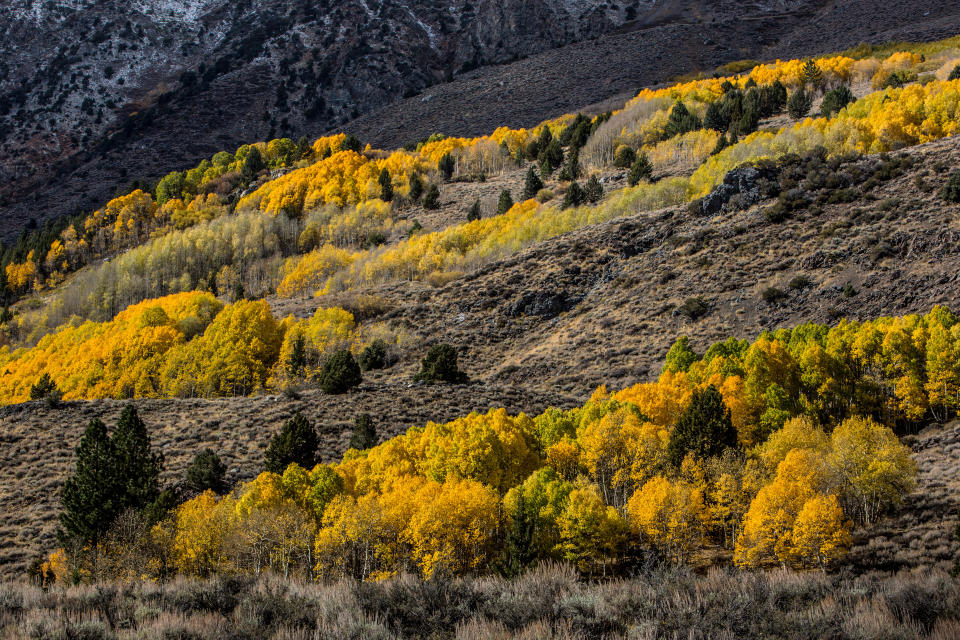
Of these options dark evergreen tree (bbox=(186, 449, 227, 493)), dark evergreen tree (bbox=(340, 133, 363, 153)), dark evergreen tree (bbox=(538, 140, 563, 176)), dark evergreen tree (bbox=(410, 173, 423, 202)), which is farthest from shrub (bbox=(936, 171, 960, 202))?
dark evergreen tree (bbox=(340, 133, 363, 153))

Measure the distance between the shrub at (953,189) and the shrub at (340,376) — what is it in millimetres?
62591

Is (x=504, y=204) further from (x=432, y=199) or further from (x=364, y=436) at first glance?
(x=364, y=436)

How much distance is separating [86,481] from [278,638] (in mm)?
32646

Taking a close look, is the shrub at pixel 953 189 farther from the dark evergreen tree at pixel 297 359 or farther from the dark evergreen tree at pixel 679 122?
the dark evergreen tree at pixel 297 359

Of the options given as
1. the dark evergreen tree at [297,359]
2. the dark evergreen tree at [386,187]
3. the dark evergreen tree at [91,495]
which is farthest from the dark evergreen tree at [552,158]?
the dark evergreen tree at [91,495]

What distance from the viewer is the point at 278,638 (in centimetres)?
898

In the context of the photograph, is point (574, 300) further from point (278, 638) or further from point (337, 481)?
point (278, 638)

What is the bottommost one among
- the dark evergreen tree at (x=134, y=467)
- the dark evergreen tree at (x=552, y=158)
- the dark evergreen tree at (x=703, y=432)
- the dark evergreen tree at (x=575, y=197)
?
the dark evergreen tree at (x=703, y=432)

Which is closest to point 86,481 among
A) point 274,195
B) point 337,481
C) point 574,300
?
point 337,481

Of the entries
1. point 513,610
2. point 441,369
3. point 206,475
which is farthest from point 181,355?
point 513,610

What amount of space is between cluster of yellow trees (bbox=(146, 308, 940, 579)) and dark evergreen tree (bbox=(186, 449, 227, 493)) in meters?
3.12

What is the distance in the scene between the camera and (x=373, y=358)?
8031 centimetres

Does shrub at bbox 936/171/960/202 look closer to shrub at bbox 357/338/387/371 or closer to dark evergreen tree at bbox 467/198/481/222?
shrub at bbox 357/338/387/371

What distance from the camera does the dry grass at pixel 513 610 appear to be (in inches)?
351
